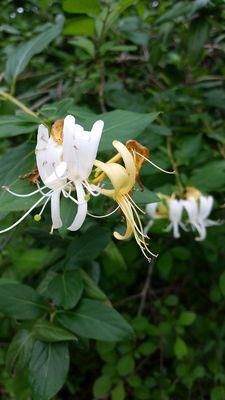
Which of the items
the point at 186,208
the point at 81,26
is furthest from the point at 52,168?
the point at 81,26

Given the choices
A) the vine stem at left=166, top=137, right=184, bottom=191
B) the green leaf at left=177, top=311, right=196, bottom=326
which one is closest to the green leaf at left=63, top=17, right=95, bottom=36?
the vine stem at left=166, top=137, right=184, bottom=191

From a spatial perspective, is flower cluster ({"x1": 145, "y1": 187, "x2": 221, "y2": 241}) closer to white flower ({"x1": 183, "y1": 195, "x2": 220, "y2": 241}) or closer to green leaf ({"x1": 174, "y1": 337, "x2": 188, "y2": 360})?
white flower ({"x1": 183, "y1": 195, "x2": 220, "y2": 241})

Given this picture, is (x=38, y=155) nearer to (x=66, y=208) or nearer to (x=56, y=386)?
(x=66, y=208)

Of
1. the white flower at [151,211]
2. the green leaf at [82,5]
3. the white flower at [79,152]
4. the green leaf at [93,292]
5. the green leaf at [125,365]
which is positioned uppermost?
the green leaf at [82,5]

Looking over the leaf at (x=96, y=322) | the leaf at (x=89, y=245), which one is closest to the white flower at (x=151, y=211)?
the leaf at (x=89, y=245)

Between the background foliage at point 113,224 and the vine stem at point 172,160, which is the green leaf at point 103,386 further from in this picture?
the vine stem at point 172,160

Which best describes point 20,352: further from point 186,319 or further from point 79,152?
point 186,319

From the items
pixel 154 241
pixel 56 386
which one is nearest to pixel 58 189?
pixel 56 386
